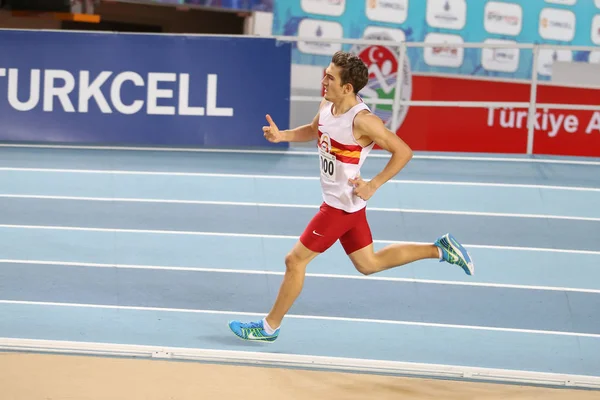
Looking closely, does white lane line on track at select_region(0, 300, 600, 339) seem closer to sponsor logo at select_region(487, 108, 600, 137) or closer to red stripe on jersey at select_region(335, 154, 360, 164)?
red stripe on jersey at select_region(335, 154, 360, 164)

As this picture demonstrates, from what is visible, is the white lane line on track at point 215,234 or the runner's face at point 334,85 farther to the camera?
the white lane line on track at point 215,234

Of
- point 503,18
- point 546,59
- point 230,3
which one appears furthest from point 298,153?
point 546,59

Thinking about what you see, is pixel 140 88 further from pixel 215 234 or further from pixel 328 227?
pixel 328 227

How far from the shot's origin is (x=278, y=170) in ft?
33.6

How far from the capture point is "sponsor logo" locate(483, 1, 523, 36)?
19.2 m

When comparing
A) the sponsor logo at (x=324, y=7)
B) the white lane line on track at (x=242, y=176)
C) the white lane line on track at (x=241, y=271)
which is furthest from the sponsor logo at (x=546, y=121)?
the white lane line on track at (x=241, y=271)

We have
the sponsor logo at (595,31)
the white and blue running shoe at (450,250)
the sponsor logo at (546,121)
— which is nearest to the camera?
the white and blue running shoe at (450,250)

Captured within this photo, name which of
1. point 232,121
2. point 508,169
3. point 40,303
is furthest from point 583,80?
point 40,303

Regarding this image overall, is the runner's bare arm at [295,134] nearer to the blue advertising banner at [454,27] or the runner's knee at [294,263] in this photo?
the runner's knee at [294,263]

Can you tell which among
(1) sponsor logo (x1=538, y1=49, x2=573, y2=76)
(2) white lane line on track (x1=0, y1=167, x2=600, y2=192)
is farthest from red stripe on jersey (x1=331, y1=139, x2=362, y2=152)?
(1) sponsor logo (x1=538, y1=49, x2=573, y2=76)

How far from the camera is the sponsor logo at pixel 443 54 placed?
60.2ft

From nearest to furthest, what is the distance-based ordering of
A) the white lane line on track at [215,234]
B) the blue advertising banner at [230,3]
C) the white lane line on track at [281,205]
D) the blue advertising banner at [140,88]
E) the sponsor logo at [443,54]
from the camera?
the white lane line on track at [215,234], the white lane line on track at [281,205], the blue advertising banner at [140,88], the blue advertising banner at [230,3], the sponsor logo at [443,54]

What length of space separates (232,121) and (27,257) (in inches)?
155

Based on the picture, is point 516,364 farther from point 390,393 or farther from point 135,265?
point 135,265
